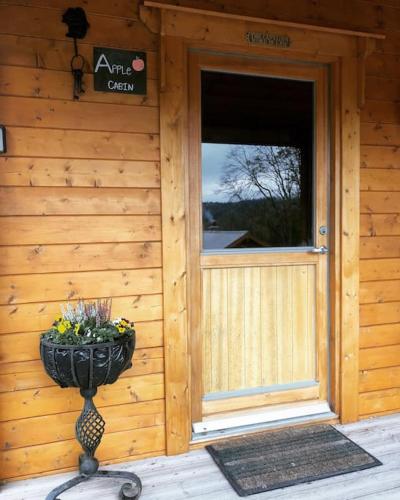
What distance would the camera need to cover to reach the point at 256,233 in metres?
2.42

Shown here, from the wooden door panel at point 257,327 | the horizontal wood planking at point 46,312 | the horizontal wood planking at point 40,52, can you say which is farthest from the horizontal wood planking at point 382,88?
the horizontal wood planking at point 46,312

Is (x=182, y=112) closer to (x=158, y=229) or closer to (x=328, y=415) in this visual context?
(x=158, y=229)

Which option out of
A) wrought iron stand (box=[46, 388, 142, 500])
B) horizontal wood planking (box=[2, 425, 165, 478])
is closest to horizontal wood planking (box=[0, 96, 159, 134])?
wrought iron stand (box=[46, 388, 142, 500])

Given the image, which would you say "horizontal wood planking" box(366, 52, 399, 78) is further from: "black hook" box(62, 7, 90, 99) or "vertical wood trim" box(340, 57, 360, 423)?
"black hook" box(62, 7, 90, 99)

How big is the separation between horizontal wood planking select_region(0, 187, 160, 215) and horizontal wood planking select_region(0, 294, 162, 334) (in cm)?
43

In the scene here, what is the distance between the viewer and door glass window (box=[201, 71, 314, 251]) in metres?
2.34

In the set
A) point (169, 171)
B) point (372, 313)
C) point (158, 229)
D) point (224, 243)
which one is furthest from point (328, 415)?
point (169, 171)

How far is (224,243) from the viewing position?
2.37 meters

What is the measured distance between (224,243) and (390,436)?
139 cm

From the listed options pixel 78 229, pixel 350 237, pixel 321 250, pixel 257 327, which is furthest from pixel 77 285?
pixel 350 237

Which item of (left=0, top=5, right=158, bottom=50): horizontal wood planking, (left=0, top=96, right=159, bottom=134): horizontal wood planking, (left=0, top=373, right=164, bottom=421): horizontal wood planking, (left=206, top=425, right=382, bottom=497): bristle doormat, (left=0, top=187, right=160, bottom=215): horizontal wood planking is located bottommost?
(left=206, top=425, right=382, bottom=497): bristle doormat

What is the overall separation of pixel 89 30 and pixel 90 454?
193cm

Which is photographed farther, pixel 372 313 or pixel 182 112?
pixel 372 313

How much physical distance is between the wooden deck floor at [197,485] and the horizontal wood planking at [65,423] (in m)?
0.18
